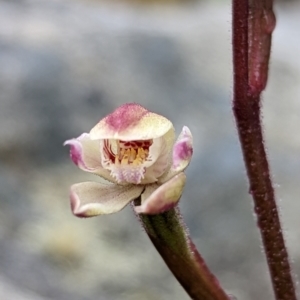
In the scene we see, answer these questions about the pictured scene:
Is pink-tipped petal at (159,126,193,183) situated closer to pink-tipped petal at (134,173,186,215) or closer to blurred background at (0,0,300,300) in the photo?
pink-tipped petal at (134,173,186,215)

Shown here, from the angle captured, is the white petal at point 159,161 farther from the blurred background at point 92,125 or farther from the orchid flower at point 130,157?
the blurred background at point 92,125

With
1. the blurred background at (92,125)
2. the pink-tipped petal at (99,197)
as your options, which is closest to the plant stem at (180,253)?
the pink-tipped petal at (99,197)

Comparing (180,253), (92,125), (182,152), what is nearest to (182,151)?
(182,152)

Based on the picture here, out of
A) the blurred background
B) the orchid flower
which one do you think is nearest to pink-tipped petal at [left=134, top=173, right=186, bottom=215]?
the orchid flower

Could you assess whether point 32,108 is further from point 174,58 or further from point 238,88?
point 238,88

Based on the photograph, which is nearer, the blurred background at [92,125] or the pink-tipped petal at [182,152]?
the pink-tipped petal at [182,152]

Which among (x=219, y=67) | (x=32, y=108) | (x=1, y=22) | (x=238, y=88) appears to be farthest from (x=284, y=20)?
(x=238, y=88)
